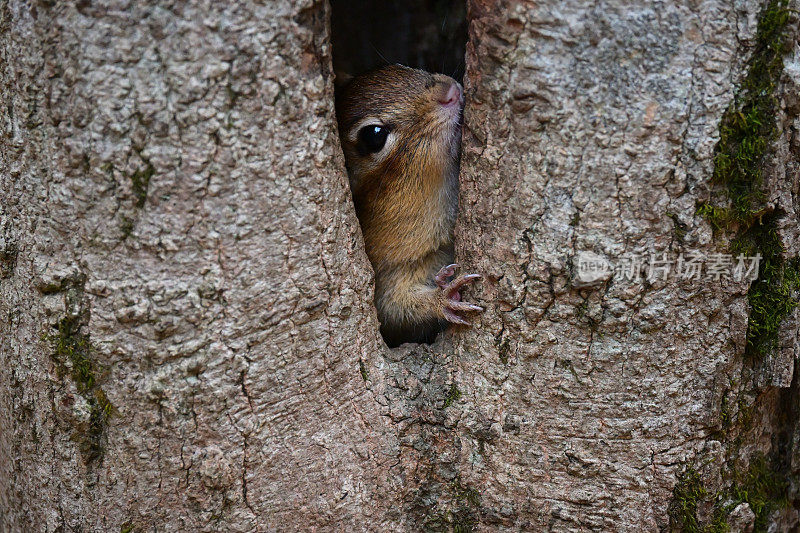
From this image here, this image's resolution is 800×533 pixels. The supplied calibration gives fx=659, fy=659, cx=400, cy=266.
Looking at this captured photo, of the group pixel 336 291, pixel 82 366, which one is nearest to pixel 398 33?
pixel 336 291

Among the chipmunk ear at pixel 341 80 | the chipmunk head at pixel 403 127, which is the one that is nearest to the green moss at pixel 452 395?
the chipmunk head at pixel 403 127

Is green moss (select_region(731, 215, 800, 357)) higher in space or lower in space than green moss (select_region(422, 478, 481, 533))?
higher

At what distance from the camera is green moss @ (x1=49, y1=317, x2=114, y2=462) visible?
2453 millimetres

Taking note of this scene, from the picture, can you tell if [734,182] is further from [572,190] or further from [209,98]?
[209,98]

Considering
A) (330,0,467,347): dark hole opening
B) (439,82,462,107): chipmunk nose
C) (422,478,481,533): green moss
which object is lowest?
(422,478,481,533): green moss

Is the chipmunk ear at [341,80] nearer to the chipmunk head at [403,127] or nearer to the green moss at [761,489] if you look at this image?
the chipmunk head at [403,127]

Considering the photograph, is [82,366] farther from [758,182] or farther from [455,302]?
[758,182]

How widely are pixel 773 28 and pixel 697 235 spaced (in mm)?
770

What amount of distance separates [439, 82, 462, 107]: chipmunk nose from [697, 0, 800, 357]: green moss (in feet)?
4.71

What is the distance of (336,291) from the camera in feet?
8.66

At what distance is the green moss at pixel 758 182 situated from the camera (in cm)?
236

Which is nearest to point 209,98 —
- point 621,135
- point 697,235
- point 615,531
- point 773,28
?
point 621,135

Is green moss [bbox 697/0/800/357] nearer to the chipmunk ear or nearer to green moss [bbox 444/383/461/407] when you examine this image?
green moss [bbox 444/383/461/407]

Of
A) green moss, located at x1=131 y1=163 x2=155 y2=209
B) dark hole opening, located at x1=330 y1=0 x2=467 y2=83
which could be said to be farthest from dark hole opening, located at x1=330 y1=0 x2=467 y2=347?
green moss, located at x1=131 y1=163 x2=155 y2=209
